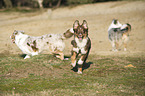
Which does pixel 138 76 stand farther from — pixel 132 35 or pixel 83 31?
pixel 132 35

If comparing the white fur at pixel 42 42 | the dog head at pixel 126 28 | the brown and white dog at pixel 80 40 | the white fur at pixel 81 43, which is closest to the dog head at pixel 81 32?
the brown and white dog at pixel 80 40

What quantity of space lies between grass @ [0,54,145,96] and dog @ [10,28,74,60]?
0.51 metres

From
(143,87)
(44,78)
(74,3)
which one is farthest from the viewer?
(74,3)

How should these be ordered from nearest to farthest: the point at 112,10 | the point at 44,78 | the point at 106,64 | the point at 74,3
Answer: the point at 44,78, the point at 106,64, the point at 112,10, the point at 74,3

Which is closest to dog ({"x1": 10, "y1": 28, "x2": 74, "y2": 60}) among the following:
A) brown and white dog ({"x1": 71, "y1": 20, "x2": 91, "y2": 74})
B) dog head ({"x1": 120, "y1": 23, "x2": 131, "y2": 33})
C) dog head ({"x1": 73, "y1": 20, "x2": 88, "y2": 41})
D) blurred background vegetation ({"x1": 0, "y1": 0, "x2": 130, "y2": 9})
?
brown and white dog ({"x1": 71, "y1": 20, "x2": 91, "y2": 74})

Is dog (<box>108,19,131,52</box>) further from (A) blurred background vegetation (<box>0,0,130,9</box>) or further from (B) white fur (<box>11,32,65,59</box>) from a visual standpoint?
(A) blurred background vegetation (<box>0,0,130,9</box>)

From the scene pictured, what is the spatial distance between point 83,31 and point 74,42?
0.70 metres

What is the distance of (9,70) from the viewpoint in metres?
10.8

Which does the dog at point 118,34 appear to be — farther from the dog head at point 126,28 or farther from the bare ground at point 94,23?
the bare ground at point 94,23

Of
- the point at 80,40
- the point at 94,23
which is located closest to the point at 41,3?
the point at 94,23

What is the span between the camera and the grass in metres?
8.13

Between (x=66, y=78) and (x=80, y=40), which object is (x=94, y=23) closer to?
(x=80, y=40)

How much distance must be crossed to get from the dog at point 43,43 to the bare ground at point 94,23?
524 cm

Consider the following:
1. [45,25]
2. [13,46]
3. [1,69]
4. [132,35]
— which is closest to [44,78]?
[1,69]
